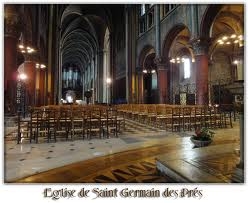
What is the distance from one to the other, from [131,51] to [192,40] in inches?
487

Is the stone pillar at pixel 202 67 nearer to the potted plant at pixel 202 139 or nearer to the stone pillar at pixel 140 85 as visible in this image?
the potted plant at pixel 202 139

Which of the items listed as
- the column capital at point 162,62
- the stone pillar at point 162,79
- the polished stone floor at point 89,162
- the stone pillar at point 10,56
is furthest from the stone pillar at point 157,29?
the polished stone floor at point 89,162

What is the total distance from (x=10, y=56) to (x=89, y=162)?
6.33 metres

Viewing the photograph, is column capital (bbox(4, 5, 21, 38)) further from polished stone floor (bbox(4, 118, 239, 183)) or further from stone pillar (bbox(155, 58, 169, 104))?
stone pillar (bbox(155, 58, 169, 104))

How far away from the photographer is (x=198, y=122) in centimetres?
930

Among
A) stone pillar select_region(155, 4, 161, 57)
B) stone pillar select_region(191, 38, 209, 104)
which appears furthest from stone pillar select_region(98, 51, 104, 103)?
stone pillar select_region(191, 38, 209, 104)

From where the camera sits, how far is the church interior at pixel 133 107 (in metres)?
3.66

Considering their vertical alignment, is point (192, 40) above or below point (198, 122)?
above

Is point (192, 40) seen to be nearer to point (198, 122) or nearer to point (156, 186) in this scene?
point (198, 122)

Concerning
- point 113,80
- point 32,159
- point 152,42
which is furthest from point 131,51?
point 32,159

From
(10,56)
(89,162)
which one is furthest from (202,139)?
(10,56)

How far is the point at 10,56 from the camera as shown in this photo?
8438 mm

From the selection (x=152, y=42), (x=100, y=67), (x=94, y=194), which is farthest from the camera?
(x=100, y=67)

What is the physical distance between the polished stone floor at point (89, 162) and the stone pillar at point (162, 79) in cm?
1220
